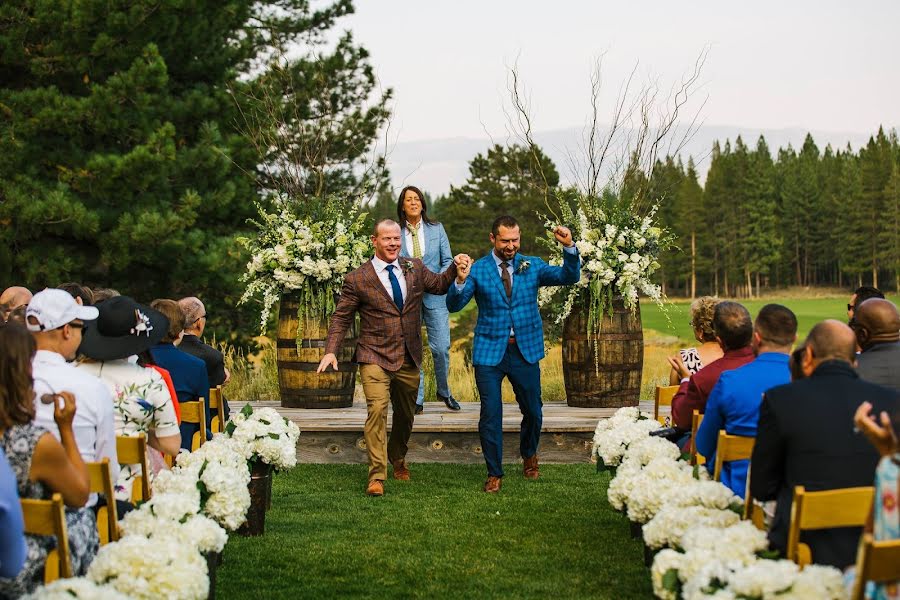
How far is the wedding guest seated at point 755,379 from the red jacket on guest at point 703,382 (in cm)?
45

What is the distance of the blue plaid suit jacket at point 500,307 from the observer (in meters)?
7.98

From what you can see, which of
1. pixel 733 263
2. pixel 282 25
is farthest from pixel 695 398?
pixel 733 263

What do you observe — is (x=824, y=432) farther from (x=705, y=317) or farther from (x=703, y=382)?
(x=705, y=317)

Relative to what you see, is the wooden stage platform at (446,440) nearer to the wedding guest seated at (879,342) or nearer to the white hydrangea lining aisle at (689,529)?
the white hydrangea lining aisle at (689,529)

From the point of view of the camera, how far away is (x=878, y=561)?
111 inches

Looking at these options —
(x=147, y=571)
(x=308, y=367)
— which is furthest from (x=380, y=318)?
(x=147, y=571)

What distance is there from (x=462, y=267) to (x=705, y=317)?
1.95 meters

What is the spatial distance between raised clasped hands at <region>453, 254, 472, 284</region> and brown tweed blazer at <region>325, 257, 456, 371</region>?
4.9 inches

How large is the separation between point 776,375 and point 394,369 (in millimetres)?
3588

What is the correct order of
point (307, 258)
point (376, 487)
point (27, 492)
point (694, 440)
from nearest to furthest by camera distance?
point (27, 492), point (694, 440), point (376, 487), point (307, 258)

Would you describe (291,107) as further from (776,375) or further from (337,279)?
(776,375)

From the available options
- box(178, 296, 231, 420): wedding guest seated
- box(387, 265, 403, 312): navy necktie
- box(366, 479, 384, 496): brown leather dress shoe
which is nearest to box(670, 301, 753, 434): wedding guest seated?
box(387, 265, 403, 312): navy necktie

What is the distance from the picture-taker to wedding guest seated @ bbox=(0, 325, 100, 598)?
3.48 metres

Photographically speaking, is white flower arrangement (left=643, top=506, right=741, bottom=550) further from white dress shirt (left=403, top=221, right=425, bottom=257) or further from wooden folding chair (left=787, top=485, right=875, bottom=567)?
white dress shirt (left=403, top=221, right=425, bottom=257)
